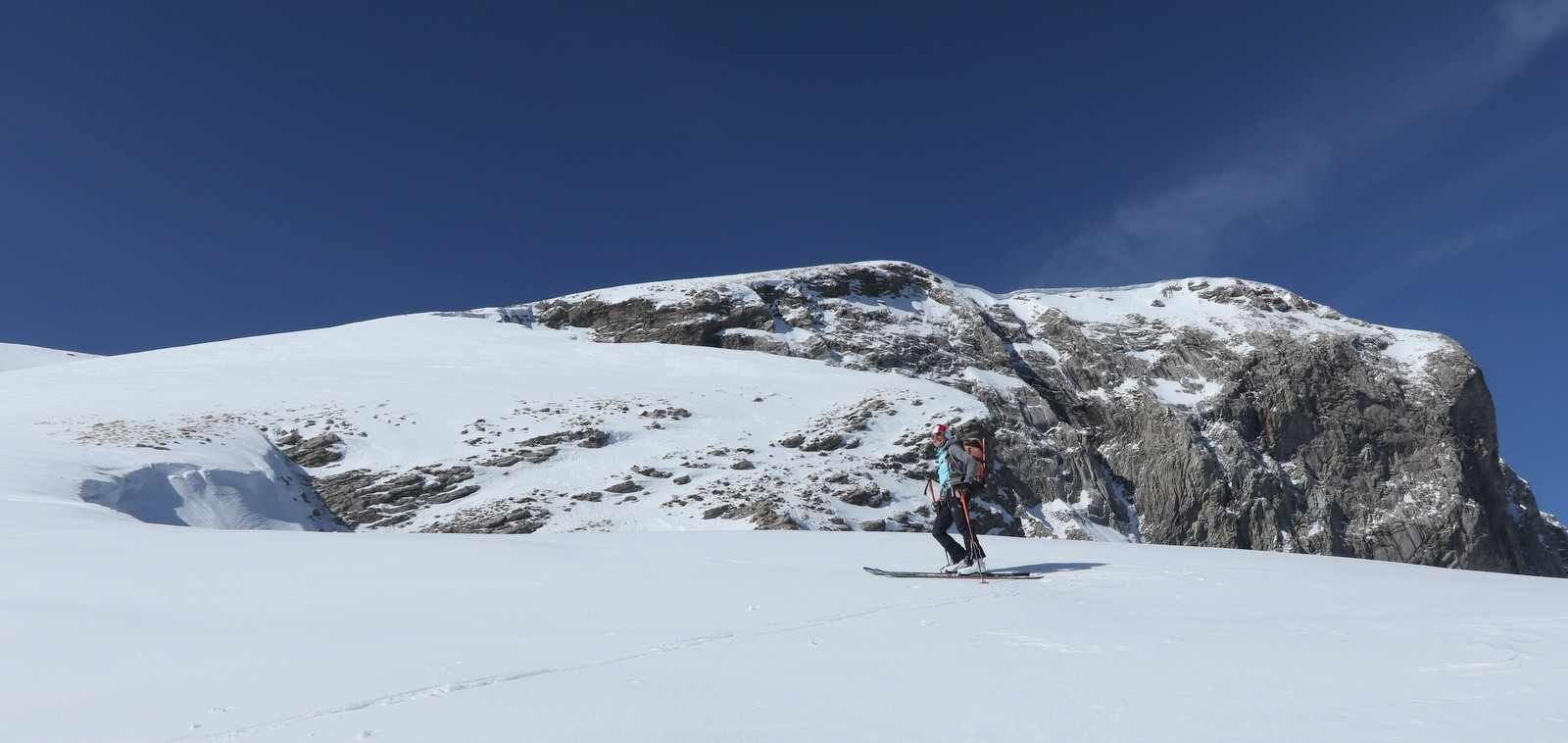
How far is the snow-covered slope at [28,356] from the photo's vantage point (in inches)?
2603

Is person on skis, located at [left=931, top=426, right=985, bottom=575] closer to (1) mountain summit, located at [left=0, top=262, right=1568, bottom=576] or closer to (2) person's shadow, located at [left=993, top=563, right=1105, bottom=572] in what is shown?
(2) person's shadow, located at [left=993, top=563, right=1105, bottom=572]

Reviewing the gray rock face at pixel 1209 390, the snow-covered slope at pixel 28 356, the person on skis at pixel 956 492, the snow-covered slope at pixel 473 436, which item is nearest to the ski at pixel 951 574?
the person on skis at pixel 956 492

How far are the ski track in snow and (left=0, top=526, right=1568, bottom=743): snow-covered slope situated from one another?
0.02 metres

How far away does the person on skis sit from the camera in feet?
33.0

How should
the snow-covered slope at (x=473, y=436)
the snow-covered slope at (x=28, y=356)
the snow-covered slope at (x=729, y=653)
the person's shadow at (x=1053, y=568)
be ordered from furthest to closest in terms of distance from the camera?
the snow-covered slope at (x=28, y=356)
the snow-covered slope at (x=473, y=436)
the person's shadow at (x=1053, y=568)
the snow-covered slope at (x=729, y=653)

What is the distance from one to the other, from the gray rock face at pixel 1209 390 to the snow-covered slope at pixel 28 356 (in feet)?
139

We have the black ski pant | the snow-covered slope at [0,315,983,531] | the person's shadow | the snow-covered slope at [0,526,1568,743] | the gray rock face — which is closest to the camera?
the snow-covered slope at [0,526,1568,743]

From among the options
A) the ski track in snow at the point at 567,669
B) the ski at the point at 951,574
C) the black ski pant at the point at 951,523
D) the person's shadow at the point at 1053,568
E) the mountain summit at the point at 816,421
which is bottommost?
the ski track in snow at the point at 567,669

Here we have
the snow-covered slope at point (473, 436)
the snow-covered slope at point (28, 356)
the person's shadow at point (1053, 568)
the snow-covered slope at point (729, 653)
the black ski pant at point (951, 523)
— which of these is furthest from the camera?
the snow-covered slope at point (28, 356)

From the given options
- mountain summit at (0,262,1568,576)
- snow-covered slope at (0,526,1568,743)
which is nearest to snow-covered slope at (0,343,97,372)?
mountain summit at (0,262,1568,576)

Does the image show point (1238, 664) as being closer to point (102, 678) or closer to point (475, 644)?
point (475, 644)

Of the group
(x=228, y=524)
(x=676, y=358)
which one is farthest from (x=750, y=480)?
(x=676, y=358)

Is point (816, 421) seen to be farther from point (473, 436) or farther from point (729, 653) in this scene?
point (729, 653)

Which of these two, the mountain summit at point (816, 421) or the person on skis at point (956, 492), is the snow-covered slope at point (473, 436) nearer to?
the mountain summit at point (816, 421)
